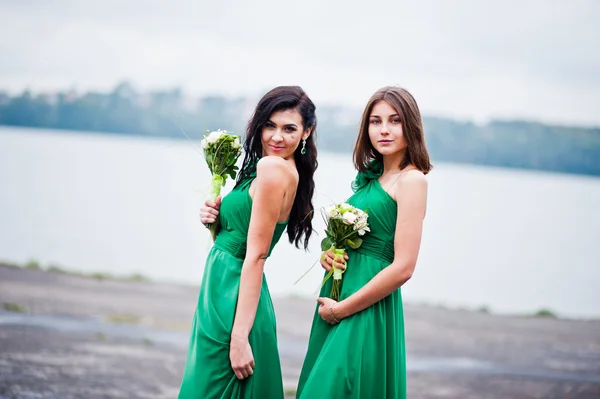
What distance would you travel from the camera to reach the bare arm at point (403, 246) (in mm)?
3711

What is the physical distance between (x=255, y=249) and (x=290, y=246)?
2351 cm

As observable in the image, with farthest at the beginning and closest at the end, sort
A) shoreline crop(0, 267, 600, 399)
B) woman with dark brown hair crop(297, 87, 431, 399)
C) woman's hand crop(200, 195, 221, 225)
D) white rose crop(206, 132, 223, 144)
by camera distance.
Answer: shoreline crop(0, 267, 600, 399) → white rose crop(206, 132, 223, 144) → woman's hand crop(200, 195, 221, 225) → woman with dark brown hair crop(297, 87, 431, 399)

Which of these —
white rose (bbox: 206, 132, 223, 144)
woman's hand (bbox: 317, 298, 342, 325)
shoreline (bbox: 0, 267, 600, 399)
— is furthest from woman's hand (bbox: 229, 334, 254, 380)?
shoreline (bbox: 0, 267, 600, 399)

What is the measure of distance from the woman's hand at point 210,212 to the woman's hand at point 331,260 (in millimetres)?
573

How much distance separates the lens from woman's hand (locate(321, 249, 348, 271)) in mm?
3869

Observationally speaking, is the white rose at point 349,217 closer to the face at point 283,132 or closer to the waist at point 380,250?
the waist at point 380,250

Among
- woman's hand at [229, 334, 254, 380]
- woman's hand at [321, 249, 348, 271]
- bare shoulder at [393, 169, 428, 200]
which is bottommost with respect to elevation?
woman's hand at [229, 334, 254, 380]

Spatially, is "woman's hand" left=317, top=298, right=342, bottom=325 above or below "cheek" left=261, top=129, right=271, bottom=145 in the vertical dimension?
below

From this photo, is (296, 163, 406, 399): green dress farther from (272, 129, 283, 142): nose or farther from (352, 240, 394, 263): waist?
(272, 129, 283, 142): nose

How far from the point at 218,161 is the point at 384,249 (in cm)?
96

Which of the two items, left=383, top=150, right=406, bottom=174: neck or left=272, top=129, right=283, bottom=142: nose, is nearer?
left=272, top=129, right=283, bottom=142: nose

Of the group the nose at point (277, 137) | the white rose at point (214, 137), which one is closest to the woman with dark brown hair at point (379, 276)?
the nose at point (277, 137)

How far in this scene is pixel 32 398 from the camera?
603 centimetres

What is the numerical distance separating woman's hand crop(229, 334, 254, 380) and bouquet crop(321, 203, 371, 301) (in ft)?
1.80
